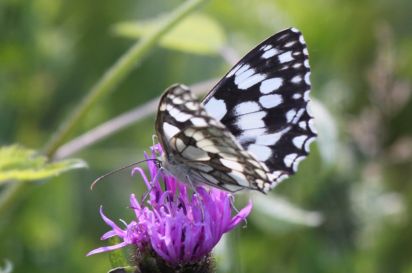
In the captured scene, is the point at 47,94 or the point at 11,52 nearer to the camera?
the point at 11,52

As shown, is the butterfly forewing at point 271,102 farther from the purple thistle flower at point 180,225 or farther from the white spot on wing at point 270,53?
the purple thistle flower at point 180,225

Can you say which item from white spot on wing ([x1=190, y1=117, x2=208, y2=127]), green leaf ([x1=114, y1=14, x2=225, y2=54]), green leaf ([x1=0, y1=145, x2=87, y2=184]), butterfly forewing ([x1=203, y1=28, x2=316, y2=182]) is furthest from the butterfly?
green leaf ([x1=114, y1=14, x2=225, y2=54])

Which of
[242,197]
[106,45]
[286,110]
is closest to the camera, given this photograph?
[286,110]

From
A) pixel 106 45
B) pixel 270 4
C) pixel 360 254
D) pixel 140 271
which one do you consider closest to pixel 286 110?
pixel 140 271

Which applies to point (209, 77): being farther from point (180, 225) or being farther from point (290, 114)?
point (180, 225)

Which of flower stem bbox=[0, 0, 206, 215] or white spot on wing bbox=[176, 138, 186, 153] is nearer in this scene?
white spot on wing bbox=[176, 138, 186, 153]

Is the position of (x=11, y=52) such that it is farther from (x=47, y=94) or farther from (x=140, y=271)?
(x=140, y=271)

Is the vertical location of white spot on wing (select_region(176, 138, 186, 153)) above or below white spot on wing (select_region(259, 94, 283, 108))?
below

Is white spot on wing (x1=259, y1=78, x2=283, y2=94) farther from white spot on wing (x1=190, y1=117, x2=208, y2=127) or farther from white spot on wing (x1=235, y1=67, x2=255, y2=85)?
white spot on wing (x1=190, y1=117, x2=208, y2=127)

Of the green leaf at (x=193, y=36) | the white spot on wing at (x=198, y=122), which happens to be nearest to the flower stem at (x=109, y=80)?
the green leaf at (x=193, y=36)
